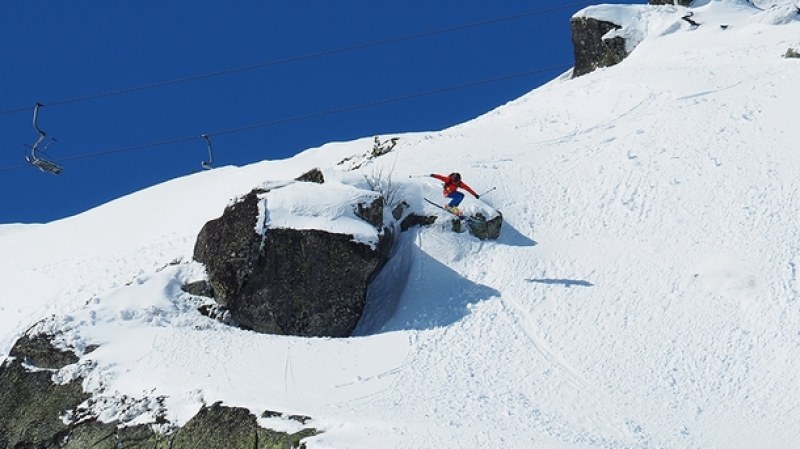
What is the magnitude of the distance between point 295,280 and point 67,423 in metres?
5.72

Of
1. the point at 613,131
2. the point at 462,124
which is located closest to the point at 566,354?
the point at 613,131

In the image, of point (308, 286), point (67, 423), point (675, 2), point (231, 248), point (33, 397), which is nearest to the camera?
→ point (67, 423)

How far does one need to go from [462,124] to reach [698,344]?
67.0 ft

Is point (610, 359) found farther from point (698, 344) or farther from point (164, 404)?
point (164, 404)

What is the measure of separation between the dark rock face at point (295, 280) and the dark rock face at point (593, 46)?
87.3 ft

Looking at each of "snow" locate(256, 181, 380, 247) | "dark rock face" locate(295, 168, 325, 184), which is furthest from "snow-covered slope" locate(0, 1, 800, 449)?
"snow" locate(256, 181, 380, 247)

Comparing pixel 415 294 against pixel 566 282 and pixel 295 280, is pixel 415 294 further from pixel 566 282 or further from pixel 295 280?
pixel 566 282

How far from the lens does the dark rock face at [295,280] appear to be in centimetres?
2514

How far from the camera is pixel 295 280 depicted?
83.3ft

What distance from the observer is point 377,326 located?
83.8 ft

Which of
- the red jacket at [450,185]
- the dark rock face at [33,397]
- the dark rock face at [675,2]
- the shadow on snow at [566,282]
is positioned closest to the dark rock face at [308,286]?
the red jacket at [450,185]

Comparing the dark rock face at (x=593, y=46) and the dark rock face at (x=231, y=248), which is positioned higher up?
the dark rock face at (x=231, y=248)

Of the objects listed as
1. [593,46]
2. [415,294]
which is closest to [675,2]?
[593,46]

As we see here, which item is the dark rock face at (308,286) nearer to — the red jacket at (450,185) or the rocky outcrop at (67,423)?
the red jacket at (450,185)
